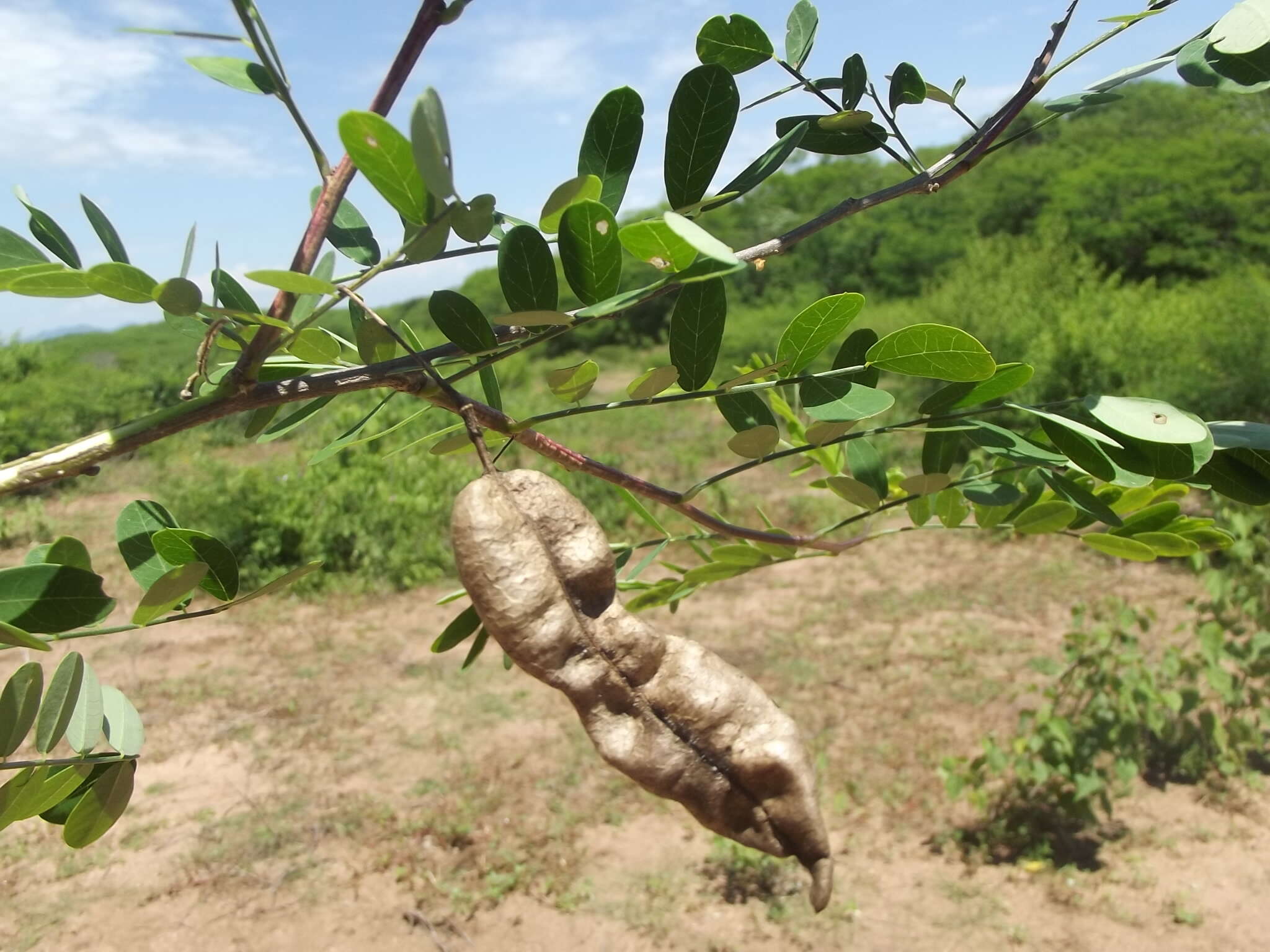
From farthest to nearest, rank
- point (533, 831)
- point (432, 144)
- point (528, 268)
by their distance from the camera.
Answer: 1. point (533, 831)
2. point (528, 268)
3. point (432, 144)

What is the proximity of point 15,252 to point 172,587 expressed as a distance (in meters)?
0.16

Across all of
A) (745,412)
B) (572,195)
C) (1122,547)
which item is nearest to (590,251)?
(572,195)

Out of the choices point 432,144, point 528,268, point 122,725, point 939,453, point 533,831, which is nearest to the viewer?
point 432,144

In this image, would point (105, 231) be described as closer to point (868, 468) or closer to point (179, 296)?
point (179, 296)

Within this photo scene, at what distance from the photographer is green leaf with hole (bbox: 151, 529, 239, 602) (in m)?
0.47

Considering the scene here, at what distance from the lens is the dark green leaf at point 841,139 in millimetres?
583

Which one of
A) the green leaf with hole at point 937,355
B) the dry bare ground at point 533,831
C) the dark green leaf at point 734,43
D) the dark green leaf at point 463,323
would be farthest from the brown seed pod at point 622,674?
the dry bare ground at point 533,831

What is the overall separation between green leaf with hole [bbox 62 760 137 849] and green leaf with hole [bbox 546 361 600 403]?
0.28 metres

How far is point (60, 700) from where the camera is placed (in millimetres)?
461

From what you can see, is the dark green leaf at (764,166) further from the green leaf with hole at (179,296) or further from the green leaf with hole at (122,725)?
the green leaf with hole at (122,725)

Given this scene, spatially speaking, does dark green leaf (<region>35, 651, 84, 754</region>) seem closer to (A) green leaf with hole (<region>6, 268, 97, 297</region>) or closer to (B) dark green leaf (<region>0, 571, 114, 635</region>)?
(B) dark green leaf (<region>0, 571, 114, 635</region>)

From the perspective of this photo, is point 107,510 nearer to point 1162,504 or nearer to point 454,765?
point 454,765

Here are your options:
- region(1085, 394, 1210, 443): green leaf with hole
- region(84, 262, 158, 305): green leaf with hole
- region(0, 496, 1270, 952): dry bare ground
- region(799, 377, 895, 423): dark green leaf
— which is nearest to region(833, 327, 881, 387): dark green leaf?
region(799, 377, 895, 423): dark green leaf

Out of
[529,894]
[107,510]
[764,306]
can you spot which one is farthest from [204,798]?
[764,306]
